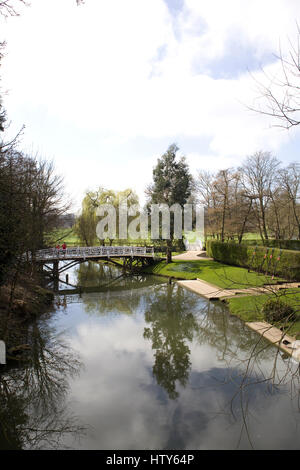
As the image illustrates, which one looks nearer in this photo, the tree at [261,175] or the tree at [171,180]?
the tree at [171,180]

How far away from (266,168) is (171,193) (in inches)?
438

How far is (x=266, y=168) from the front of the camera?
102ft

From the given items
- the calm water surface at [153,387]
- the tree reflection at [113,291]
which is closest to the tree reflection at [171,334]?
the calm water surface at [153,387]

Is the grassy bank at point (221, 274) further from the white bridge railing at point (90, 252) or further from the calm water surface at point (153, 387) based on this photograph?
the white bridge railing at point (90, 252)

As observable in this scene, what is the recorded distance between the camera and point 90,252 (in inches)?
976

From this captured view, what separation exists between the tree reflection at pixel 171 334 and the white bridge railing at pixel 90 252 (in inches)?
318

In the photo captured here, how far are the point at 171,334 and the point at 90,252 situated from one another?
48.1 feet

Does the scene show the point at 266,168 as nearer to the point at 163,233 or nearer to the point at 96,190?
the point at 163,233

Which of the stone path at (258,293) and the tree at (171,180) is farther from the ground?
the tree at (171,180)

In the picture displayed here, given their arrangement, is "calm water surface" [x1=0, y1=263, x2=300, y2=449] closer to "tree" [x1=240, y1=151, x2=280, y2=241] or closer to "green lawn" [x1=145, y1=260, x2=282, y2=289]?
"green lawn" [x1=145, y1=260, x2=282, y2=289]

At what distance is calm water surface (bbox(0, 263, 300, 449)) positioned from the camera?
5617 millimetres

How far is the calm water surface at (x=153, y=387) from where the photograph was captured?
5617 mm

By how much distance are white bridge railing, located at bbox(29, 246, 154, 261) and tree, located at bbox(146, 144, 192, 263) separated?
2.76 meters

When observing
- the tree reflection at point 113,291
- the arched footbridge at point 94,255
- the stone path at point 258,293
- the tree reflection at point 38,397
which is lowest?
the tree reflection at point 38,397
